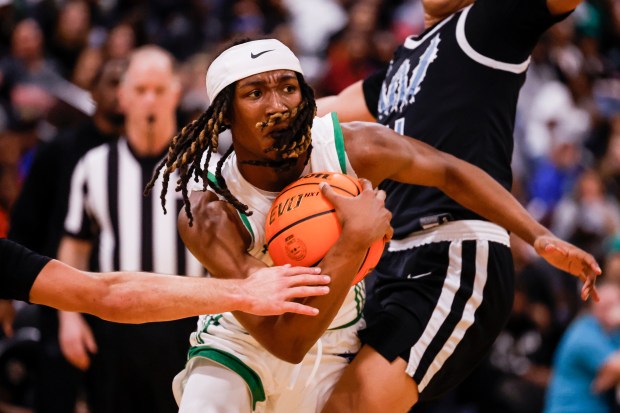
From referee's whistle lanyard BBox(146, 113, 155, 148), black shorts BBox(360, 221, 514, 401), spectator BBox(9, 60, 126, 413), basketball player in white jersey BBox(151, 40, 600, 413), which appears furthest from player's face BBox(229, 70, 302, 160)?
spectator BBox(9, 60, 126, 413)

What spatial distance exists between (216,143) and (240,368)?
90 centimetres

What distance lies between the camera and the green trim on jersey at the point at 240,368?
410 centimetres

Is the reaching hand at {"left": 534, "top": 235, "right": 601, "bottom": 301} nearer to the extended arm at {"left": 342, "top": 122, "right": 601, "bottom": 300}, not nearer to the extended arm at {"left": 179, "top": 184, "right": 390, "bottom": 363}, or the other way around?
the extended arm at {"left": 342, "top": 122, "right": 601, "bottom": 300}

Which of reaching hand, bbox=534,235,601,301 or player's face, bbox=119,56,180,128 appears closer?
reaching hand, bbox=534,235,601,301

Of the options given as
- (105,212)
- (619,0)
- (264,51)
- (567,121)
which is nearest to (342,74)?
(567,121)

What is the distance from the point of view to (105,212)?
649cm

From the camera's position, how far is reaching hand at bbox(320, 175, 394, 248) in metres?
3.76

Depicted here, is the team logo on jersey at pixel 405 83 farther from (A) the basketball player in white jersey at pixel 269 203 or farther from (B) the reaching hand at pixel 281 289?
(B) the reaching hand at pixel 281 289

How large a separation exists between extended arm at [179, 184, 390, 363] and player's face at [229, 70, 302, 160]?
293mm

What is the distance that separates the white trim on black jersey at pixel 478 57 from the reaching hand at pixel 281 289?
56.2 inches

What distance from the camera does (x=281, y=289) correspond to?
141 inches

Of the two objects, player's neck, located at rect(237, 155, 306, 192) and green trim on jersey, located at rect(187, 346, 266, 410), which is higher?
player's neck, located at rect(237, 155, 306, 192)

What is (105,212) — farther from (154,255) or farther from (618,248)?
(618,248)

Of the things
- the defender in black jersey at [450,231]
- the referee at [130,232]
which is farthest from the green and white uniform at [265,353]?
the referee at [130,232]
